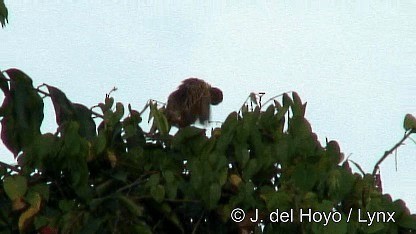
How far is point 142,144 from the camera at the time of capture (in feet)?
14.6

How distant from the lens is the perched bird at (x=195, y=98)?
7.51 m

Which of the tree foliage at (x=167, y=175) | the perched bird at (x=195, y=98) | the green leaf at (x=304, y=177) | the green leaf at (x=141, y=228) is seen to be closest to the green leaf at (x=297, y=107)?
the tree foliage at (x=167, y=175)

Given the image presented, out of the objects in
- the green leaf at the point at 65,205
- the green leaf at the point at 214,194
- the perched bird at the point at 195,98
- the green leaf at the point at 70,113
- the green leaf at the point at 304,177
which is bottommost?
the green leaf at the point at 65,205

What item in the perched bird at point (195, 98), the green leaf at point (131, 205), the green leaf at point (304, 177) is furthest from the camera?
the perched bird at point (195, 98)

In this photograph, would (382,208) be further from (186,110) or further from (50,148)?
(186,110)

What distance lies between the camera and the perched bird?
7.51m

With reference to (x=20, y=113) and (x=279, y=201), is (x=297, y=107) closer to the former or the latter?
(x=279, y=201)

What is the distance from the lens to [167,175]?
4.21m

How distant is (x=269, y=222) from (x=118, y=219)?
20.8 inches

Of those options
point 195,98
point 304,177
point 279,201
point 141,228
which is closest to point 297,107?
point 304,177

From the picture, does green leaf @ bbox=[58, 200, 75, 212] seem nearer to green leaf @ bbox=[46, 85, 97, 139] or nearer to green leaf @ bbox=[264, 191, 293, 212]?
green leaf @ bbox=[46, 85, 97, 139]

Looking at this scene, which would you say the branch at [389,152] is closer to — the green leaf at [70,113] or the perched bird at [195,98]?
the green leaf at [70,113]

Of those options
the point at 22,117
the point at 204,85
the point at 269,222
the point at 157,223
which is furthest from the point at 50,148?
the point at 204,85

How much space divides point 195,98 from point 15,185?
11.5 feet
